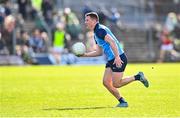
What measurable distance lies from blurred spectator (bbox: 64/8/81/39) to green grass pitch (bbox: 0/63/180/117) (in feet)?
51.9

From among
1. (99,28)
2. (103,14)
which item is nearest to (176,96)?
(99,28)

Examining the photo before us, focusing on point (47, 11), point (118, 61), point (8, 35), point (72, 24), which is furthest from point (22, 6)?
point (118, 61)

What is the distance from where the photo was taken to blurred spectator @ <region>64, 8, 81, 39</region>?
43.8 meters

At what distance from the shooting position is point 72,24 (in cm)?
4400

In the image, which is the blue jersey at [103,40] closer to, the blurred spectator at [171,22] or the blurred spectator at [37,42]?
the blurred spectator at [37,42]

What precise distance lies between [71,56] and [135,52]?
5.70 meters

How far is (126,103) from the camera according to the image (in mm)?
16578

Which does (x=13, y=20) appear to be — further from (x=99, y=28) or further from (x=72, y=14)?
(x=99, y=28)

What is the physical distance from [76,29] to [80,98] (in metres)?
25.5

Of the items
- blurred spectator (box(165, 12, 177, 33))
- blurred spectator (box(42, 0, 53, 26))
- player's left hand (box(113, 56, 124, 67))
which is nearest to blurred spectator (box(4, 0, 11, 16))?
blurred spectator (box(42, 0, 53, 26))

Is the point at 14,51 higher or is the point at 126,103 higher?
the point at 126,103

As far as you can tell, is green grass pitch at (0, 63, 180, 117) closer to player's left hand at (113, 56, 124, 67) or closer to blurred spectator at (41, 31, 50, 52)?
player's left hand at (113, 56, 124, 67)

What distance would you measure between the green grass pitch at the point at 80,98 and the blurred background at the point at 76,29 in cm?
1338

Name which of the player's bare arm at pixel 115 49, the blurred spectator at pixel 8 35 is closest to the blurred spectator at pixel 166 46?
the blurred spectator at pixel 8 35
